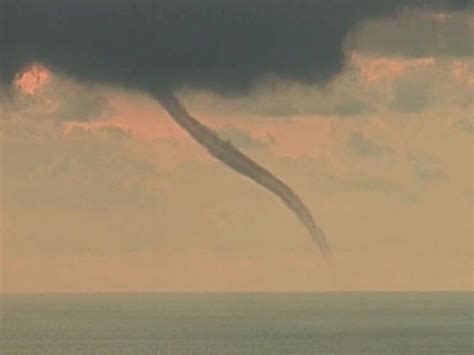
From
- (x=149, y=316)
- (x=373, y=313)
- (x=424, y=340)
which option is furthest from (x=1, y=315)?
(x=424, y=340)

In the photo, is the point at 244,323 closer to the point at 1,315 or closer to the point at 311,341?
the point at 311,341

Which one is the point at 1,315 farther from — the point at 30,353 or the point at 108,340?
the point at 30,353

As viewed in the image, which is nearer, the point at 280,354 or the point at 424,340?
the point at 280,354

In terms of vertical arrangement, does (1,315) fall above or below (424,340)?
below

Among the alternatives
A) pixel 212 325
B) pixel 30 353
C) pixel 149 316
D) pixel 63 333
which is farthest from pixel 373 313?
pixel 30 353

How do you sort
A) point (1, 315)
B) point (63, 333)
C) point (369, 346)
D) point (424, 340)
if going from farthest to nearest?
point (1, 315) < point (63, 333) < point (424, 340) < point (369, 346)

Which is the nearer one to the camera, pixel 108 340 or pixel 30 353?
pixel 30 353

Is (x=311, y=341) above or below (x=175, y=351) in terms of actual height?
below

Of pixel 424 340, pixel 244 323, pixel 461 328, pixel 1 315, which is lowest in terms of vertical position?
pixel 1 315

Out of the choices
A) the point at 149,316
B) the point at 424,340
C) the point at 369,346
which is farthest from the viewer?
the point at 149,316
